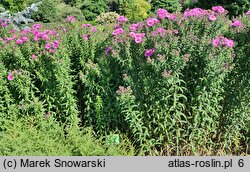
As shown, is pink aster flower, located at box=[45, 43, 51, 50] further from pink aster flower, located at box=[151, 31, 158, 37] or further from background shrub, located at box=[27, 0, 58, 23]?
background shrub, located at box=[27, 0, 58, 23]

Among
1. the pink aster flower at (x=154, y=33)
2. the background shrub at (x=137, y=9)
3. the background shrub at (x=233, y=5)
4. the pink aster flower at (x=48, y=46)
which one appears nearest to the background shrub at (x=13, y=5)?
the background shrub at (x=137, y=9)

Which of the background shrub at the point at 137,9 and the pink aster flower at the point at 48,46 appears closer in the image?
the pink aster flower at the point at 48,46

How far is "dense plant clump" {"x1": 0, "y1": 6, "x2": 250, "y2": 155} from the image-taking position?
12.6ft

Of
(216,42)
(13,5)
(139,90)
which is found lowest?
(13,5)

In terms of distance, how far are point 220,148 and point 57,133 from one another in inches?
66.7

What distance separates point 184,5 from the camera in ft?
47.2

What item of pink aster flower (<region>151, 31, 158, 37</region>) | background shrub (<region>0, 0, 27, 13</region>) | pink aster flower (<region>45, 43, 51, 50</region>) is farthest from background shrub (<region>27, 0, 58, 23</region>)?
pink aster flower (<region>151, 31, 158, 37</region>)

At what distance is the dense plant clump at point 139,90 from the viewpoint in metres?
3.85

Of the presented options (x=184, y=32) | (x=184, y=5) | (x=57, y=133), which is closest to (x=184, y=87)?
(x=184, y=32)

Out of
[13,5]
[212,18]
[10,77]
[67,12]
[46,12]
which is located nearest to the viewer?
[212,18]

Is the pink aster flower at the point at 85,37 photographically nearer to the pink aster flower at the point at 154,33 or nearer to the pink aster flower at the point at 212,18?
the pink aster flower at the point at 154,33

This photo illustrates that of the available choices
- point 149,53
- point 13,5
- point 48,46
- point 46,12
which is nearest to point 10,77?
point 48,46

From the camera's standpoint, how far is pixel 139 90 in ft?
13.5

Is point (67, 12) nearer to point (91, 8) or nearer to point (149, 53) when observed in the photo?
point (91, 8)
